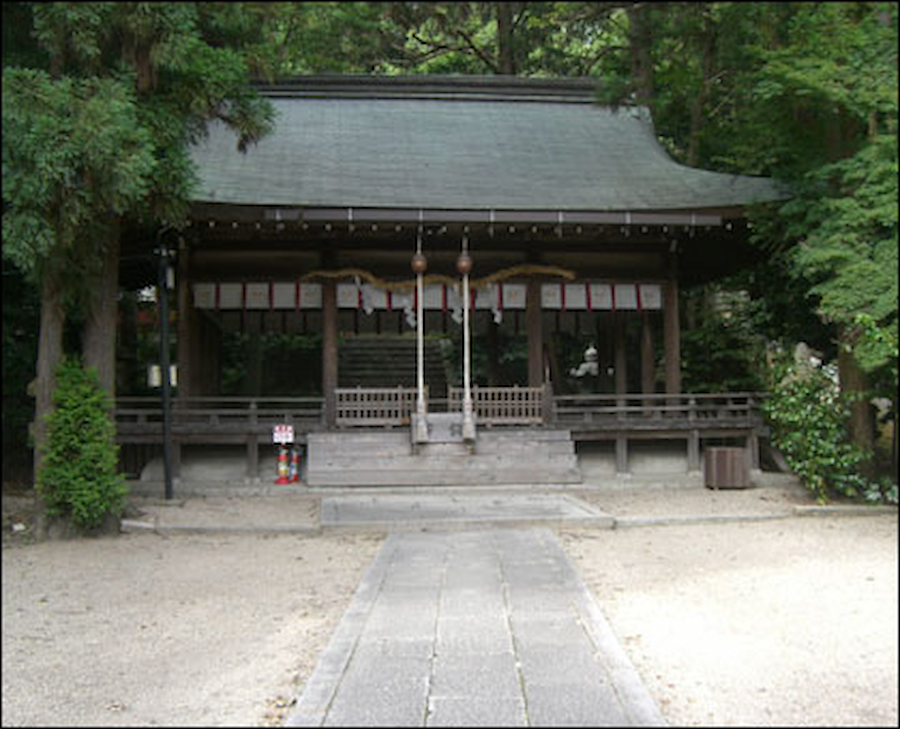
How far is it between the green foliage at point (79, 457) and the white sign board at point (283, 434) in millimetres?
2845

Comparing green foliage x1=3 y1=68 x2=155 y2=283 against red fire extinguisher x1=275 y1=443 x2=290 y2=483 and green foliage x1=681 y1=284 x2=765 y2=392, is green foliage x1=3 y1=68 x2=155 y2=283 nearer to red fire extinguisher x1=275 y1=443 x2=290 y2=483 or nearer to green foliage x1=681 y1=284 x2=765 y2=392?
red fire extinguisher x1=275 y1=443 x2=290 y2=483

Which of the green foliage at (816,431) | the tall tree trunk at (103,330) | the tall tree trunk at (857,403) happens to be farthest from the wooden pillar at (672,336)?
the tall tree trunk at (103,330)

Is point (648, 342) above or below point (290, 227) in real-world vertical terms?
below

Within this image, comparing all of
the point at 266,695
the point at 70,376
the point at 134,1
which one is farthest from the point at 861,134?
the point at 70,376

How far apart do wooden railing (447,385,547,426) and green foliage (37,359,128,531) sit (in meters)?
4.74

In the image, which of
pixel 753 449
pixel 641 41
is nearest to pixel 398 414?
pixel 753 449

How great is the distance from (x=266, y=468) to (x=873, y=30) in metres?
9.73

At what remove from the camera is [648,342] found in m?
13.2

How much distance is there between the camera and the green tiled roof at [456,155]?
11.1 meters

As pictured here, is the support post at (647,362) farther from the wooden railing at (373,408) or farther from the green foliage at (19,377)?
the green foliage at (19,377)

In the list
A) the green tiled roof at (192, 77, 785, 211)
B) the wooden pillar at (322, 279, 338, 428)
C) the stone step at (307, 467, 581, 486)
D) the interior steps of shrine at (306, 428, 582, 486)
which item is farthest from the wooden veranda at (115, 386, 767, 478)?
the green tiled roof at (192, 77, 785, 211)

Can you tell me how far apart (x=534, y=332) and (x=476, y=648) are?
821 cm

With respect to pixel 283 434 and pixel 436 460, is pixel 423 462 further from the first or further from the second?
pixel 283 434

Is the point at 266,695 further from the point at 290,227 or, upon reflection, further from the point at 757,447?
the point at 757,447
